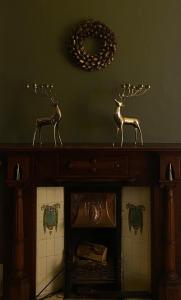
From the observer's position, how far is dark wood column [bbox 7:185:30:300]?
8.20 ft

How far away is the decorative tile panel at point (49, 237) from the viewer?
2658 millimetres

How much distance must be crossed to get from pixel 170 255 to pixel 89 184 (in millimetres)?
670

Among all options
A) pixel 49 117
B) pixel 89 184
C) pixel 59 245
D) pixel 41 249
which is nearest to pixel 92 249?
pixel 59 245

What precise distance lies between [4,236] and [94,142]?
2.86 feet

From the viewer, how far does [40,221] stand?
2.66m

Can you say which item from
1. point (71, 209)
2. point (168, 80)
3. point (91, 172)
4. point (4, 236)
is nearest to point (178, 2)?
point (168, 80)

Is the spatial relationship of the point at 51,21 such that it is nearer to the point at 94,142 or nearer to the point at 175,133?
the point at 94,142

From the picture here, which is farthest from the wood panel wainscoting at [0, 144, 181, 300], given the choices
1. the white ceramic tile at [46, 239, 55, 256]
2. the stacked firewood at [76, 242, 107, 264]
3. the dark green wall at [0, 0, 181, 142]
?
the dark green wall at [0, 0, 181, 142]

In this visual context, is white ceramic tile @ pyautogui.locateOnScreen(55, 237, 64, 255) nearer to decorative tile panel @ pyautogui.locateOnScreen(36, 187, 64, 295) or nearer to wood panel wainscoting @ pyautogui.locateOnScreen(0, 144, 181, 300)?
decorative tile panel @ pyautogui.locateOnScreen(36, 187, 64, 295)

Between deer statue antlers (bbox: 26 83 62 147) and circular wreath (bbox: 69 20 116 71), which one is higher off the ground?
circular wreath (bbox: 69 20 116 71)

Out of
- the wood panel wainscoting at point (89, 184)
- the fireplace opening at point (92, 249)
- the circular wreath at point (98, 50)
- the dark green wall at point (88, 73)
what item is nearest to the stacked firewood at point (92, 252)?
the fireplace opening at point (92, 249)

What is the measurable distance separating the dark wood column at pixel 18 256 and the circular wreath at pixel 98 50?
0.97 m

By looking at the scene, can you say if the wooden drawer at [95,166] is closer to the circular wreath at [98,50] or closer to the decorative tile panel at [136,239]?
the decorative tile panel at [136,239]

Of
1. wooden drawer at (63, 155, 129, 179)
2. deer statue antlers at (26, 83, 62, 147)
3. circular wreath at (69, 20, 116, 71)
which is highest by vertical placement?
circular wreath at (69, 20, 116, 71)
